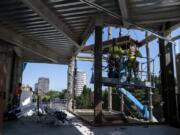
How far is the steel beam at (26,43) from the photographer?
27.2 ft

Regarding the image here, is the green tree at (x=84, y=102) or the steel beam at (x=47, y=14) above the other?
the steel beam at (x=47, y=14)

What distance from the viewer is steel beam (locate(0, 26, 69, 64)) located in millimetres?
8289

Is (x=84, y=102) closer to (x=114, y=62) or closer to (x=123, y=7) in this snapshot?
(x=114, y=62)

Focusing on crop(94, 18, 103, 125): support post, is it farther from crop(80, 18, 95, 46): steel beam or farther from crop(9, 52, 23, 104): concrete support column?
crop(9, 52, 23, 104): concrete support column

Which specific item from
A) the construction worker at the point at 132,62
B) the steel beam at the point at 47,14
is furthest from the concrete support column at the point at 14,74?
the construction worker at the point at 132,62

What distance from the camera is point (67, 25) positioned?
8062 millimetres

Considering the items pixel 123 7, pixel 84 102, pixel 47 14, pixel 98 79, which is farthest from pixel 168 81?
pixel 84 102

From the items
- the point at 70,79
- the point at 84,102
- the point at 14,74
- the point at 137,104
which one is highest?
the point at 14,74

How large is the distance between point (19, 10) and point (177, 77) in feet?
19.2

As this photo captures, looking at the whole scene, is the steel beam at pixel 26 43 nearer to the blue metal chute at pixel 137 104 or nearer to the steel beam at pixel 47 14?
the steel beam at pixel 47 14

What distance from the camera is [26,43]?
9.71 meters

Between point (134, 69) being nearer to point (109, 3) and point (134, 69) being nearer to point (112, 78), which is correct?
point (112, 78)

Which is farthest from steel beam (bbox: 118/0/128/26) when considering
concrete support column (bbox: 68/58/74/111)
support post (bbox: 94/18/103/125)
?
concrete support column (bbox: 68/58/74/111)

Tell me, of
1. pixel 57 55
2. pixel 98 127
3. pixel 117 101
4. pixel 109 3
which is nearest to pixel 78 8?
pixel 109 3
